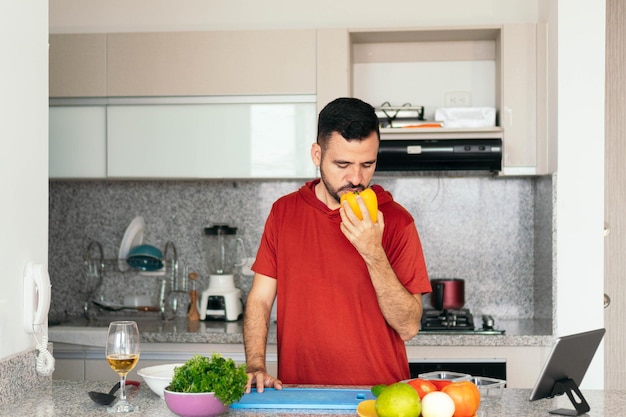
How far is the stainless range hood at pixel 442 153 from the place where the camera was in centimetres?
368

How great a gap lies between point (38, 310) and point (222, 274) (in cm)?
177

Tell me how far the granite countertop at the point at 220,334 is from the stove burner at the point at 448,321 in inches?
4.0

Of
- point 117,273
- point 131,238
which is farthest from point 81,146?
point 117,273

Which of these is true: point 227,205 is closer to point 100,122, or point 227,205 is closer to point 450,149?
point 100,122

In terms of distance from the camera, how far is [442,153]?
3.73 m

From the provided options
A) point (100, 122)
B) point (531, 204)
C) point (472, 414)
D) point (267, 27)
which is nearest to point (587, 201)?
point (531, 204)

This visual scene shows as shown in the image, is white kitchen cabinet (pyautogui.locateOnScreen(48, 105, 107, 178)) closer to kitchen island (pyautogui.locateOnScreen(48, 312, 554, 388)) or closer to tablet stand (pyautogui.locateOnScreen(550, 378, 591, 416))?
kitchen island (pyautogui.locateOnScreen(48, 312, 554, 388))

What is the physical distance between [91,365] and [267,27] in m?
1.80

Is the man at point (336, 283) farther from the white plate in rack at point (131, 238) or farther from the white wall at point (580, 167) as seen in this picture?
the white plate in rack at point (131, 238)

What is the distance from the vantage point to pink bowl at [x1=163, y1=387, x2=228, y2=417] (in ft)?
6.00

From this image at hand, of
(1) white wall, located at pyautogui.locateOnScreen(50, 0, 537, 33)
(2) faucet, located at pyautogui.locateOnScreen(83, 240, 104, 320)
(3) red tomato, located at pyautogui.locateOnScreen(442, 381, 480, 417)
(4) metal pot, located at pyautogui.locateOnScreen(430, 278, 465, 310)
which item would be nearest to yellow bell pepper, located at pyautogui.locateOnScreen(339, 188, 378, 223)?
(3) red tomato, located at pyautogui.locateOnScreen(442, 381, 480, 417)

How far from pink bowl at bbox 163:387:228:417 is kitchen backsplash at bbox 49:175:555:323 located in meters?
2.30

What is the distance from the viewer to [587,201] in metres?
3.53

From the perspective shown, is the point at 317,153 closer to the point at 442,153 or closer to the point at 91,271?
the point at 442,153
